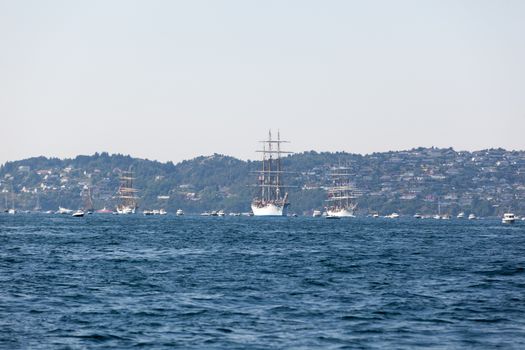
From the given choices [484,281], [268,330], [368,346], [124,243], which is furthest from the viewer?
[124,243]

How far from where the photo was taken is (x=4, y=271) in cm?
5725

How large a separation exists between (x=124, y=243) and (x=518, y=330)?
204ft

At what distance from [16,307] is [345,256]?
3781 centimetres

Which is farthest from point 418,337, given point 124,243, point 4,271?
point 124,243

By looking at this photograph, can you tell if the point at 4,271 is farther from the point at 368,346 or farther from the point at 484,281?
the point at 368,346

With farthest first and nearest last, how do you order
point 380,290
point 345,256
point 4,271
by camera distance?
point 345,256 → point 4,271 → point 380,290

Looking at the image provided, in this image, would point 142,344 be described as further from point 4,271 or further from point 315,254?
point 315,254

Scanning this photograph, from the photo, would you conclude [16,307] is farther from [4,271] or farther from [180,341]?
[4,271]

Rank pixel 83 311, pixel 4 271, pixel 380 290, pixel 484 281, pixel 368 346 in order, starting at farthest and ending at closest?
pixel 4 271 < pixel 484 281 < pixel 380 290 < pixel 83 311 < pixel 368 346

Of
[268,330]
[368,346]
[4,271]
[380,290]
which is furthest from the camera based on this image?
[4,271]

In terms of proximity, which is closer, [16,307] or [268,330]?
[268,330]

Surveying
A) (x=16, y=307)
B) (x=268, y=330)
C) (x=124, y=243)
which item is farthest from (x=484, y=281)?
(x=124, y=243)

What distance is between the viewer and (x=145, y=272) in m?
57.7

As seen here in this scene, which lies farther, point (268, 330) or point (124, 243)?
point (124, 243)
